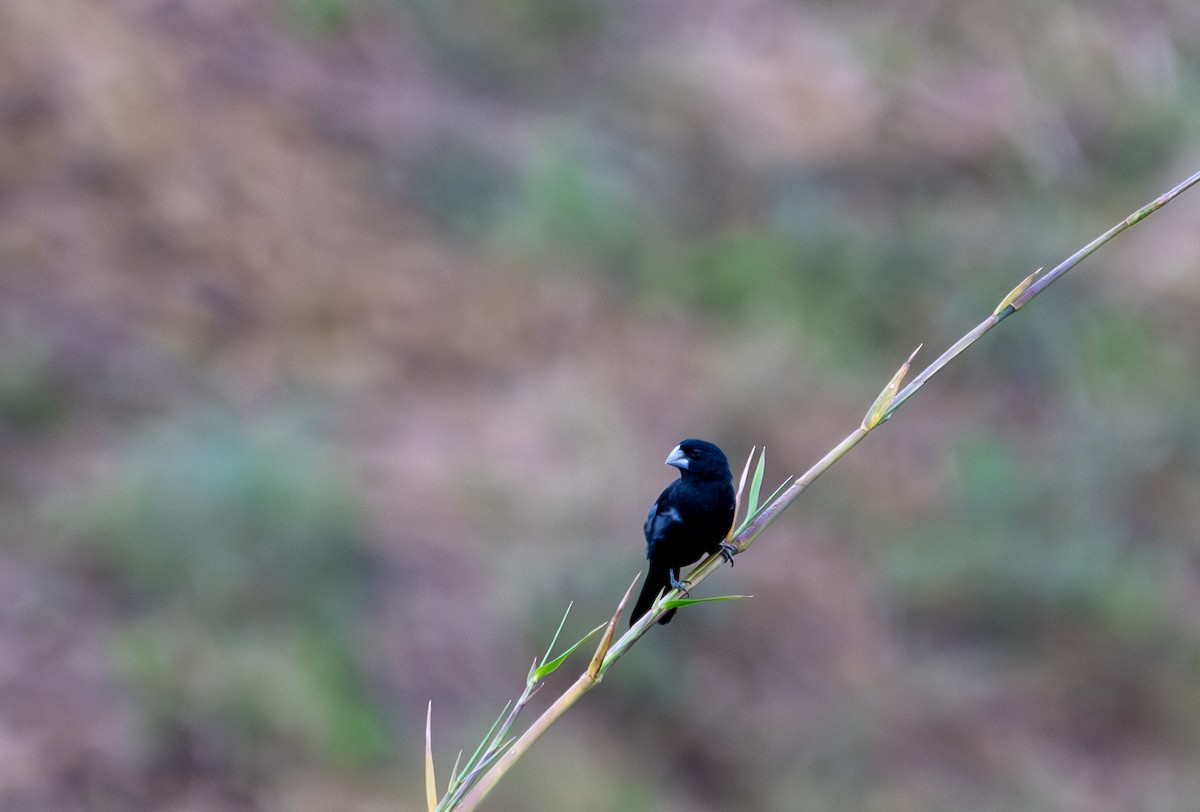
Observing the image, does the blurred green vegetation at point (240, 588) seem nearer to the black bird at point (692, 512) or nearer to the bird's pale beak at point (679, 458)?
the black bird at point (692, 512)

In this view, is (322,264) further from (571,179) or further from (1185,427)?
(1185,427)

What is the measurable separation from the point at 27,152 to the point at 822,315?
7.46 metres

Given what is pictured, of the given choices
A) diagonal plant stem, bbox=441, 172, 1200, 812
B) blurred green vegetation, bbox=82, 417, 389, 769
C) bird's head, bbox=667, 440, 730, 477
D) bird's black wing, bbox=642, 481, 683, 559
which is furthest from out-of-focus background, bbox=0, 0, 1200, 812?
diagonal plant stem, bbox=441, 172, 1200, 812

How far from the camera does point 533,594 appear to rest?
9078 mm

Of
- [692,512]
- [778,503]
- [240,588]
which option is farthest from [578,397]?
[778,503]

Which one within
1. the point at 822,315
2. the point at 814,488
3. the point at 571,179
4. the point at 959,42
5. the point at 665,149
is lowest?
the point at 814,488

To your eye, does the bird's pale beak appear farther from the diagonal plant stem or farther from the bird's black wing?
the diagonal plant stem

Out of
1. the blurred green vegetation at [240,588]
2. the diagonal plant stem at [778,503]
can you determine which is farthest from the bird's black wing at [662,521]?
the blurred green vegetation at [240,588]

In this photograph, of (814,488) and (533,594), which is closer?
(533,594)

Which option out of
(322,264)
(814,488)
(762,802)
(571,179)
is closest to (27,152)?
(322,264)

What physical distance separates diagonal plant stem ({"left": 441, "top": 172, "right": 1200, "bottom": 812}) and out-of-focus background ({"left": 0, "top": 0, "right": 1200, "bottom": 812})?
590cm

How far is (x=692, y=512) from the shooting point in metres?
3.69

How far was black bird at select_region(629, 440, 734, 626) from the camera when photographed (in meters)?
3.69

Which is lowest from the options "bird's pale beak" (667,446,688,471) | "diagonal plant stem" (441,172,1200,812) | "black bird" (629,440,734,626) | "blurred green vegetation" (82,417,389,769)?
"diagonal plant stem" (441,172,1200,812)
